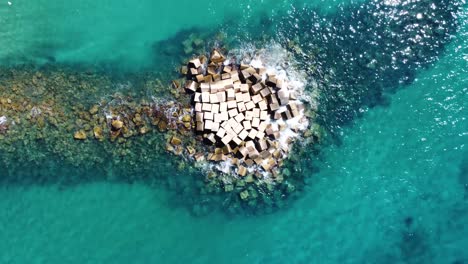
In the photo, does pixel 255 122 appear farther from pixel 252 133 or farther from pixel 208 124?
pixel 208 124

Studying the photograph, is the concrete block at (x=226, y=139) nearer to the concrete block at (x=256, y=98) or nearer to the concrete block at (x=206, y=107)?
the concrete block at (x=206, y=107)

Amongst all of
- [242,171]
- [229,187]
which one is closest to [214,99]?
[242,171]

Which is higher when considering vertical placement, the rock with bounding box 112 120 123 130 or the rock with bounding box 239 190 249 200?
the rock with bounding box 112 120 123 130

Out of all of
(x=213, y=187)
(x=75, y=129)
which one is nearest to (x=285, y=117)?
(x=213, y=187)

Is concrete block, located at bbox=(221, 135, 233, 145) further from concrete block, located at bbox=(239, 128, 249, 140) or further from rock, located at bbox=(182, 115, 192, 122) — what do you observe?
rock, located at bbox=(182, 115, 192, 122)

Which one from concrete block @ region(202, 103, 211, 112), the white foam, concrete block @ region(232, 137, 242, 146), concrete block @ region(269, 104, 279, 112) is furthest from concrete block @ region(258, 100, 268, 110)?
the white foam

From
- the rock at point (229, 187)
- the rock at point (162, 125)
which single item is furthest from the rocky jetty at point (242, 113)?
the rock at point (162, 125)
